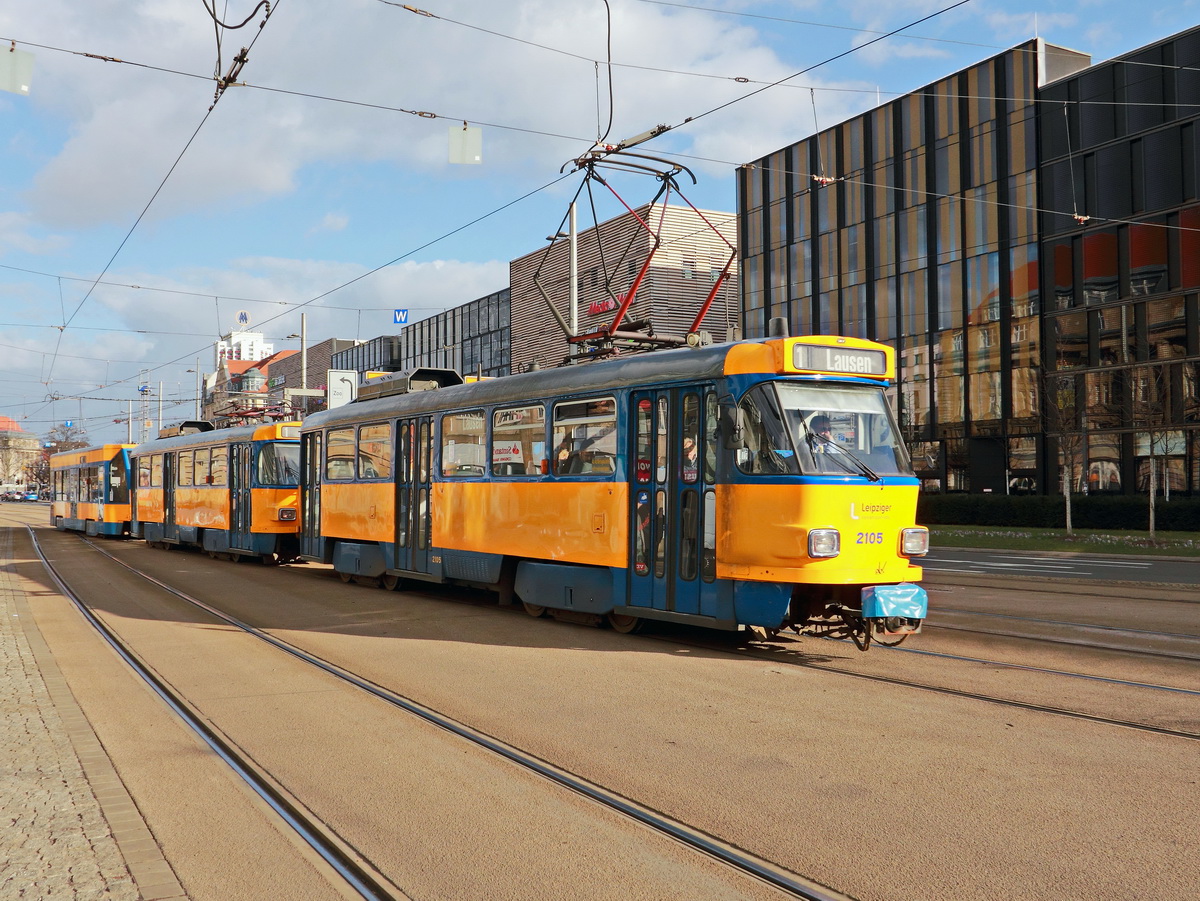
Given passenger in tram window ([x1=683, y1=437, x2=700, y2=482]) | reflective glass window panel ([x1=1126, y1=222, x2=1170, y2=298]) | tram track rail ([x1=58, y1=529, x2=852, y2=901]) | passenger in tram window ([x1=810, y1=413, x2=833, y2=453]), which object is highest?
reflective glass window panel ([x1=1126, y1=222, x2=1170, y2=298])

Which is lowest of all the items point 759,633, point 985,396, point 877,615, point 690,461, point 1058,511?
point 759,633

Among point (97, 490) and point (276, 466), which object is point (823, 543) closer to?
point (276, 466)

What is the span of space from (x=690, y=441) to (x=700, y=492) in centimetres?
53

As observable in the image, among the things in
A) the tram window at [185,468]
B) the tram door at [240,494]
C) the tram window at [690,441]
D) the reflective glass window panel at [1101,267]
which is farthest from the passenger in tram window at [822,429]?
the reflective glass window panel at [1101,267]

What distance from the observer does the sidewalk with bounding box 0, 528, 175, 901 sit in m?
4.38

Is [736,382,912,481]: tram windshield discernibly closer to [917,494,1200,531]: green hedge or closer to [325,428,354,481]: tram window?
[325,428,354,481]: tram window

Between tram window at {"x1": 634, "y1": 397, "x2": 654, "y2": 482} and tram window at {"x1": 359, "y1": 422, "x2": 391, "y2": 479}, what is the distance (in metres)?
6.24

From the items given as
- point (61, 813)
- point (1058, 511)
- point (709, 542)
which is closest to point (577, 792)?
point (61, 813)

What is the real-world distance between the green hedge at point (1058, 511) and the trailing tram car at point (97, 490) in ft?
85.9

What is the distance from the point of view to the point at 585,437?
38.3ft

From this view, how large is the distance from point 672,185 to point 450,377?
184 inches

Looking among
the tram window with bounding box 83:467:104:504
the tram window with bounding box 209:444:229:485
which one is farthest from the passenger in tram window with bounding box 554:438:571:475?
the tram window with bounding box 83:467:104:504

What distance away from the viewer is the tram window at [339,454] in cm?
1755

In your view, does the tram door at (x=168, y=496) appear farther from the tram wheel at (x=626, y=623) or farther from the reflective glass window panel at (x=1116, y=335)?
the reflective glass window panel at (x=1116, y=335)
